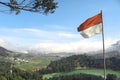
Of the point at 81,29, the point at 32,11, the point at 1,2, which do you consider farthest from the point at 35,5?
the point at 81,29

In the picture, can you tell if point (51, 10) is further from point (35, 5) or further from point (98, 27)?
point (98, 27)

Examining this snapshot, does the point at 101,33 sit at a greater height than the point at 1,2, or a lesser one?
lesser

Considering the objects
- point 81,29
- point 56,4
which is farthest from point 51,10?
point 81,29

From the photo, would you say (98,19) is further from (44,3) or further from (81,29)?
(44,3)

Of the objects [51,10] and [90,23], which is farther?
[90,23]

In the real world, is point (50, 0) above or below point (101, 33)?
above

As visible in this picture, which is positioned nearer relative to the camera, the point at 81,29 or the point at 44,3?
the point at 44,3
